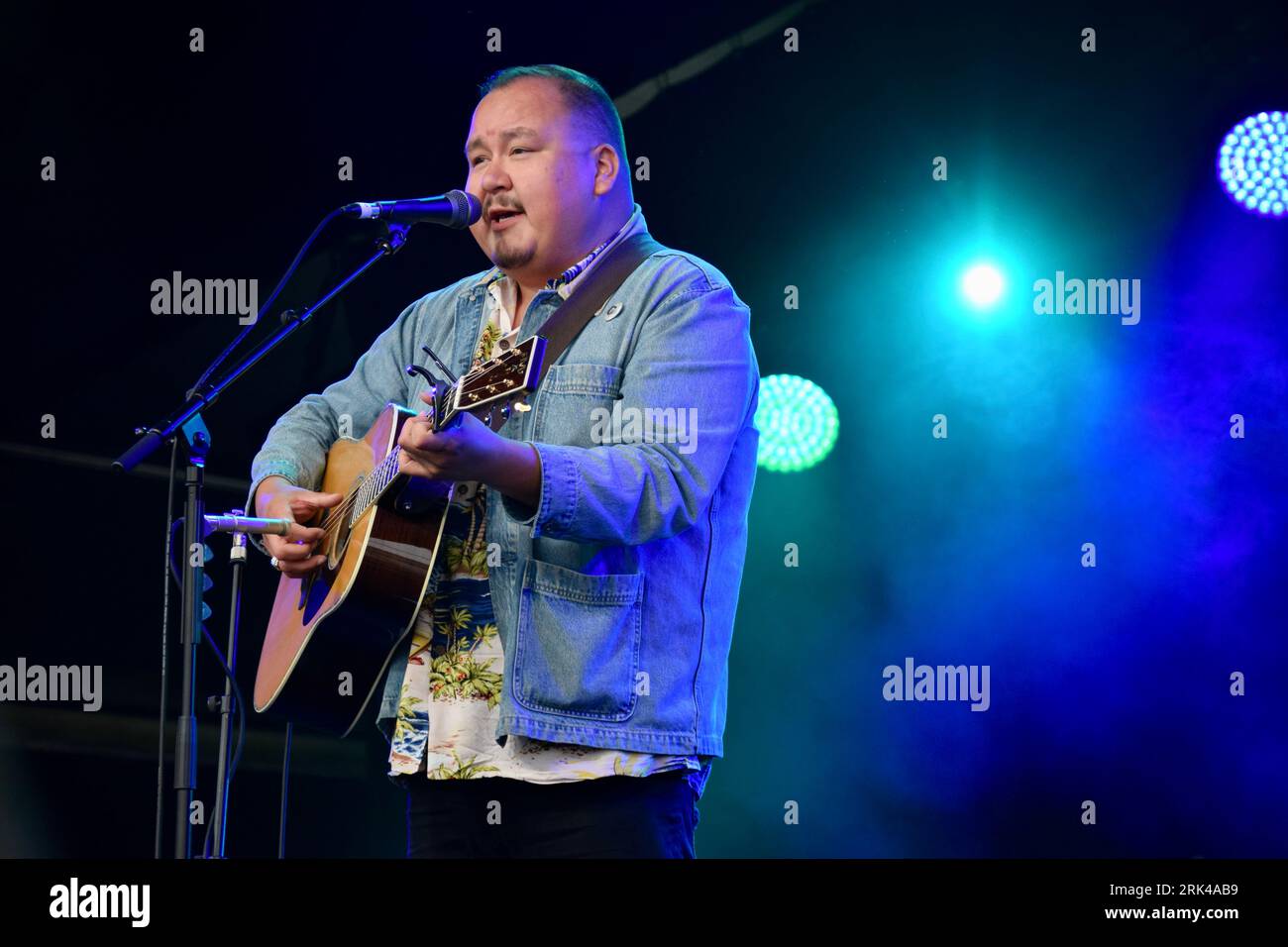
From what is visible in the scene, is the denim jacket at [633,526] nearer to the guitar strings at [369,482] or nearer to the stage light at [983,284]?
the guitar strings at [369,482]

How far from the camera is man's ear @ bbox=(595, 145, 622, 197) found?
272 centimetres

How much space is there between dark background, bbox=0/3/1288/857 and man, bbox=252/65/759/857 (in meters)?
1.56

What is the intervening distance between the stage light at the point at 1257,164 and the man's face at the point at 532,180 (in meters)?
2.28

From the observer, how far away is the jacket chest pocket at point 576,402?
2.44m

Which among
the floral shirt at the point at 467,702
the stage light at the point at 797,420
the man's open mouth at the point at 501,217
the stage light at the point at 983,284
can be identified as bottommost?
the floral shirt at the point at 467,702

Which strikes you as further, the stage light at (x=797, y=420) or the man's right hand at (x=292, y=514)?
the stage light at (x=797, y=420)

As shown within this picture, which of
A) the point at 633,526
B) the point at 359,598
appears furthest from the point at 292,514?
the point at 633,526

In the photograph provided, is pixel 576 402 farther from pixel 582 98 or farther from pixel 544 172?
pixel 582 98

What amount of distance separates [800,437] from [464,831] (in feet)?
6.91

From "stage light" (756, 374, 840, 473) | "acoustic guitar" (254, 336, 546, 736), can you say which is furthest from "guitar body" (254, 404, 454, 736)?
"stage light" (756, 374, 840, 473)

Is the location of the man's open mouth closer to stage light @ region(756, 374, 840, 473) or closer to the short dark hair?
the short dark hair

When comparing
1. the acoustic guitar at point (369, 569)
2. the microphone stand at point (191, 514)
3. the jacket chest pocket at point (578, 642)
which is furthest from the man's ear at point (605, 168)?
the jacket chest pocket at point (578, 642)
